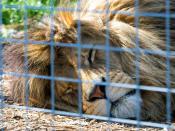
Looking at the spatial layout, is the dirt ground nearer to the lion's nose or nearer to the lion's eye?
the lion's nose

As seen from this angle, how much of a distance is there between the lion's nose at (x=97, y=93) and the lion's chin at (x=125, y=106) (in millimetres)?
132

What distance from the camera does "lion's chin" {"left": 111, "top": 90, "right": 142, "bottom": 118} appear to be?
2449mm

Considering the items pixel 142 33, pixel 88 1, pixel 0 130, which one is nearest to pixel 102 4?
pixel 88 1

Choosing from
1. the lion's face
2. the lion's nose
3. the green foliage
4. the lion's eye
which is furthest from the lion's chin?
the green foliage

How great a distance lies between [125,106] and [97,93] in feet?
0.81

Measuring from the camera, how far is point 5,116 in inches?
104

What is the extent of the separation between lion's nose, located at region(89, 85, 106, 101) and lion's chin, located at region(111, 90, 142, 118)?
13 cm

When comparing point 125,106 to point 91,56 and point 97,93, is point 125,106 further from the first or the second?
point 91,56

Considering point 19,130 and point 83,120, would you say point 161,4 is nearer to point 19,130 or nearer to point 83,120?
point 83,120

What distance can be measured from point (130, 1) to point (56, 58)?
0.69m

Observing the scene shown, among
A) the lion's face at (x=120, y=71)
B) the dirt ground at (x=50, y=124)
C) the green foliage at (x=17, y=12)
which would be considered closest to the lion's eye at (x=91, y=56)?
the lion's face at (x=120, y=71)

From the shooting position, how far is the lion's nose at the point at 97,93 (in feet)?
7.62

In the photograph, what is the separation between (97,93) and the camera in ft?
7.64

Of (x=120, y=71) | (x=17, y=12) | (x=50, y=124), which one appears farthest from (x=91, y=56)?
(x=17, y=12)
